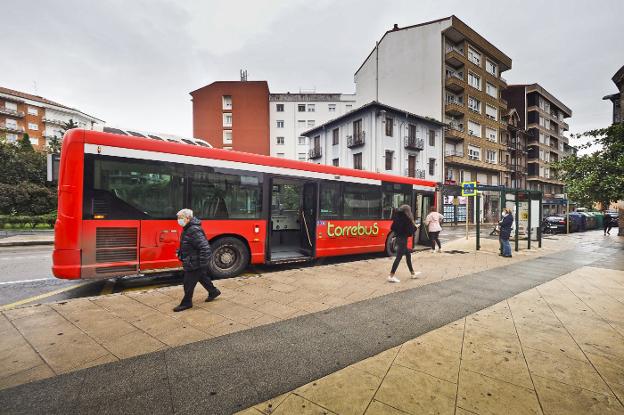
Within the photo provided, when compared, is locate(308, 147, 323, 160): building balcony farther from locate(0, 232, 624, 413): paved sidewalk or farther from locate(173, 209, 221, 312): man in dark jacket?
locate(173, 209, 221, 312): man in dark jacket

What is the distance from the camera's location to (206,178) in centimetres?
621

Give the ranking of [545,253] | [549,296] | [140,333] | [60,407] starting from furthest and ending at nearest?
[545,253], [549,296], [140,333], [60,407]

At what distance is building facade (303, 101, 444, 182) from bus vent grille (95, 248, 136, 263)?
79.6 feet

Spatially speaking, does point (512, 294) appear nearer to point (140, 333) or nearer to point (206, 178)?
point (140, 333)

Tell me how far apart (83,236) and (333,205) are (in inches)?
228

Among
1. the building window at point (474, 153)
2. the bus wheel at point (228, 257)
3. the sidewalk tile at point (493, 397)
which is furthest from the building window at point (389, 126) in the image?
the sidewalk tile at point (493, 397)

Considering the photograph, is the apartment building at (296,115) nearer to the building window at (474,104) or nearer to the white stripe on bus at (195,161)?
the building window at (474,104)

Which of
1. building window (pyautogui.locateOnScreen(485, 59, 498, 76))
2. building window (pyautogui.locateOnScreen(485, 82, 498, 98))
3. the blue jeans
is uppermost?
building window (pyautogui.locateOnScreen(485, 59, 498, 76))

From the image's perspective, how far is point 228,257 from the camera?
21.3 feet

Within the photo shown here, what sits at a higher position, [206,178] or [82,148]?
[82,148]

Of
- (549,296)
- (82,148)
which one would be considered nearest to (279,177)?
(82,148)

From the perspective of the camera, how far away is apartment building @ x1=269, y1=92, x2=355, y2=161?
44.5m

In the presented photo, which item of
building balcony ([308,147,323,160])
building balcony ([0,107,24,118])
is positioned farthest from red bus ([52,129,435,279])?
building balcony ([0,107,24,118])

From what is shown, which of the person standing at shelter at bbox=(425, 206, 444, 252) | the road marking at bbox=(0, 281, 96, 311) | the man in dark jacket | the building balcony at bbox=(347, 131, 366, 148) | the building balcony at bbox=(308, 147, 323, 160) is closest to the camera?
the man in dark jacket
